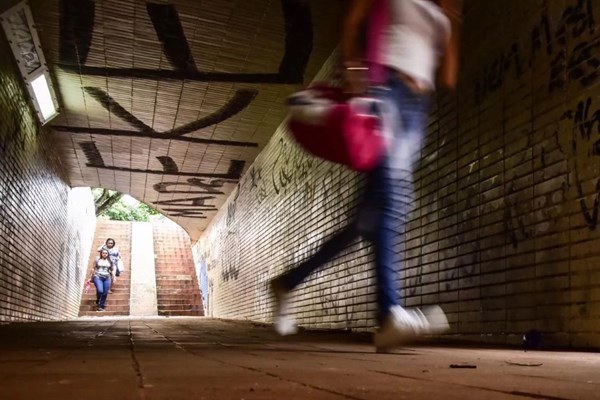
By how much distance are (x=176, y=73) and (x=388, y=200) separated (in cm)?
686

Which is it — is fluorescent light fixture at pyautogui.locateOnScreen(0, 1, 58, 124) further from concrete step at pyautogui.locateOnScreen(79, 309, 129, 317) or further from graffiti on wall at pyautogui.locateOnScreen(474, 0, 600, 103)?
concrete step at pyautogui.locateOnScreen(79, 309, 129, 317)

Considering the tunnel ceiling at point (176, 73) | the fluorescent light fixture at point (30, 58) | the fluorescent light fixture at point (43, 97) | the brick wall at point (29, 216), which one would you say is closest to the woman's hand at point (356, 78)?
the tunnel ceiling at point (176, 73)

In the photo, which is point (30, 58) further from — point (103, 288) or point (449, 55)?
point (103, 288)

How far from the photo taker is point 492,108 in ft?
17.3

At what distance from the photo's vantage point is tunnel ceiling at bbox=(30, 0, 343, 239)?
301 inches

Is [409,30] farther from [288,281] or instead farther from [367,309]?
[367,309]

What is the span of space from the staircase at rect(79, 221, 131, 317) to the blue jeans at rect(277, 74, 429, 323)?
1845cm

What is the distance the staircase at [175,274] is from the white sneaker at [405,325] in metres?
19.0

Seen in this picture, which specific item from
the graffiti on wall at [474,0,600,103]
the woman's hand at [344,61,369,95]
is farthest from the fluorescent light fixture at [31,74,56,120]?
the woman's hand at [344,61,369,95]

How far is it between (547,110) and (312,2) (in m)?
3.51

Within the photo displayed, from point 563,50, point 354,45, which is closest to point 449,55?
point 354,45

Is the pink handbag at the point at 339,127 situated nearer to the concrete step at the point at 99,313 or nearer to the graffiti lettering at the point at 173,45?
the graffiti lettering at the point at 173,45

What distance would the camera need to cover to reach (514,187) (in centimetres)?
488

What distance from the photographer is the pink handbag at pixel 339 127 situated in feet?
9.44
